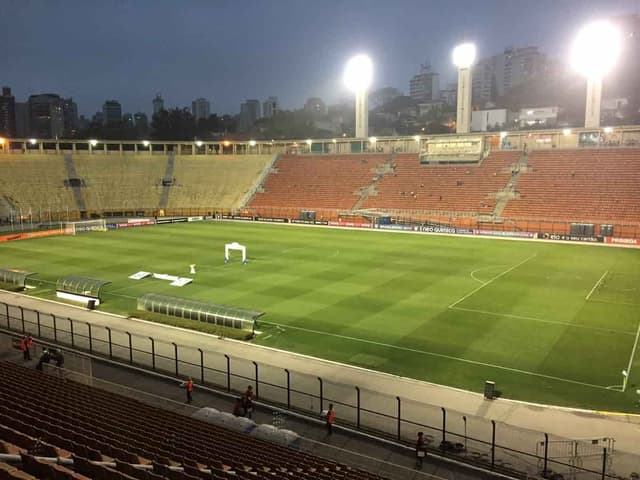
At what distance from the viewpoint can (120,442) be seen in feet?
33.3

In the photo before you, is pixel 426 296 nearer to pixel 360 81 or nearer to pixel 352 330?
pixel 352 330

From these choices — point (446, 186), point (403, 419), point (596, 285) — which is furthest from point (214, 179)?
point (403, 419)

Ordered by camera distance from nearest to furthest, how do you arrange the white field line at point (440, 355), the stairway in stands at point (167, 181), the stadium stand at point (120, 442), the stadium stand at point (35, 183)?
the stadium stand at point (120, 442), the white field line at point (440, 355), the stadium stand at point (35, 183), the stairway in stands at point (167, 181)

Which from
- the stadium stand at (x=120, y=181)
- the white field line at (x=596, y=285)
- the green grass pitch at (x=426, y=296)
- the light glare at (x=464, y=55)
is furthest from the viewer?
the stadium stand at (x=120, y=181)

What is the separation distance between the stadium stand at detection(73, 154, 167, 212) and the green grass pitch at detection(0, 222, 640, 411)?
81.9 feet

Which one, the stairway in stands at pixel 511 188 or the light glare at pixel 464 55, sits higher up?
the light glare at pixel 464 55

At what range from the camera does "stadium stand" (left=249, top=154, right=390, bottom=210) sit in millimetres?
77750

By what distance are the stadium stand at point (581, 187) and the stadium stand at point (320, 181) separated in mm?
22625

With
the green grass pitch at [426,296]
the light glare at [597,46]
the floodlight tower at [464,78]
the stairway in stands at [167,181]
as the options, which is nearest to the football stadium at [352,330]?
the green grass pitch at [426,296]

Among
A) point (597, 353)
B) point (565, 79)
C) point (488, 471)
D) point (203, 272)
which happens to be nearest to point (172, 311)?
point (203, 272)

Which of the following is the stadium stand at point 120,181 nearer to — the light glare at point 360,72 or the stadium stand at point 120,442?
the light glare at point 360,72

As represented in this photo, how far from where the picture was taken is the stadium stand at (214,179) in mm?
84500

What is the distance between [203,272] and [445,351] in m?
21.0

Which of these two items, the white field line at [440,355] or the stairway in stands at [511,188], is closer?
the white field line at [440,355]
